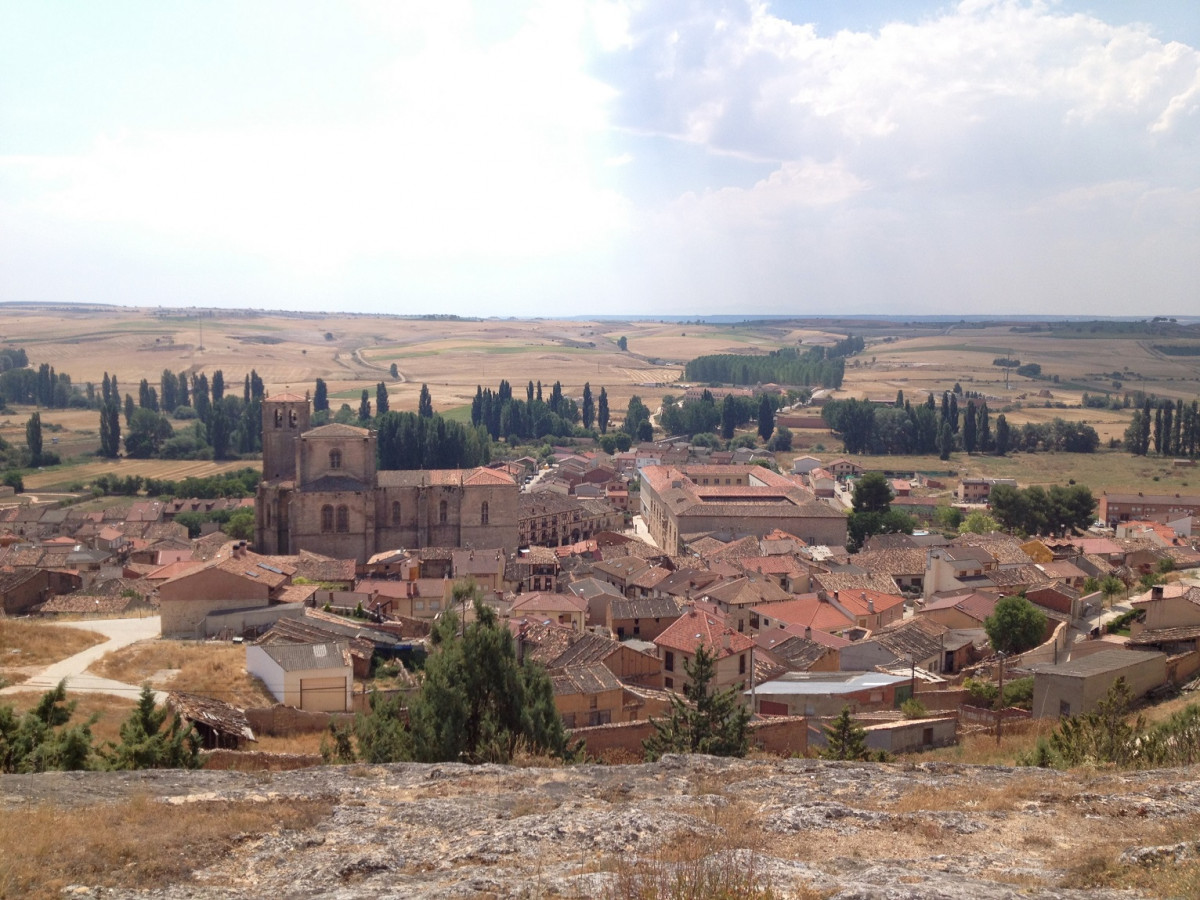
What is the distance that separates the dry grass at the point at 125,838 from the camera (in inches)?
239

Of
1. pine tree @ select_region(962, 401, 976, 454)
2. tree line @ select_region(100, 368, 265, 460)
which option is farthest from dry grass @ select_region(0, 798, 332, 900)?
pine tree @ select_region(962, 401, 976, 454)

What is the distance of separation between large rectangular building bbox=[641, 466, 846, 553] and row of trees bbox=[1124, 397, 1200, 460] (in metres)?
35.8

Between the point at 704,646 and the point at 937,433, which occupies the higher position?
the point at 937,433

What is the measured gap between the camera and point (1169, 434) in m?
74.3

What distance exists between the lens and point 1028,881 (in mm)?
6035

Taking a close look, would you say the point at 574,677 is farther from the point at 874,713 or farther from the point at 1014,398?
the point at 1014,398

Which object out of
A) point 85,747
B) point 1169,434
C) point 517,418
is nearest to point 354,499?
point 85,747

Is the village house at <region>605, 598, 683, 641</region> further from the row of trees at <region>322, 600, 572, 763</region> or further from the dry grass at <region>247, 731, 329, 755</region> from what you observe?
the row of trees at <region>322, 600, 572, 763</region>

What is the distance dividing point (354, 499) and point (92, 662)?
748 inches

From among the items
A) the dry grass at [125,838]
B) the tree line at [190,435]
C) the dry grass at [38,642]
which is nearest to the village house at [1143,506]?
the dry grass at [38,642]

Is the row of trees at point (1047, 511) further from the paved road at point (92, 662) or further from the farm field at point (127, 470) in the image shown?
the farm field at point (127, 470)

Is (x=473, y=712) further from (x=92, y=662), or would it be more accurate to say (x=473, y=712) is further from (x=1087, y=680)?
(x=92, y=662)

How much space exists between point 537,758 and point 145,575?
29.7 metres

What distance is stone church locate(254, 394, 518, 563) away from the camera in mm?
40281
